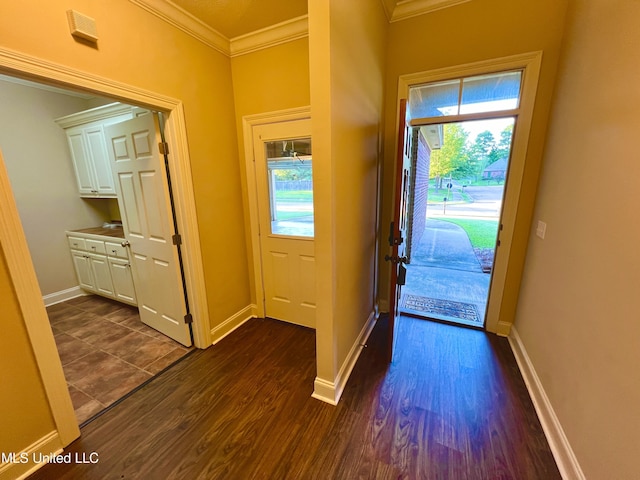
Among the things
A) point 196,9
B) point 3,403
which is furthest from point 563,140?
point 3,403

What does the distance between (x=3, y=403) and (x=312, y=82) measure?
7.33 feet

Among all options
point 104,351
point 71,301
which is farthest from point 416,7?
point 71,301

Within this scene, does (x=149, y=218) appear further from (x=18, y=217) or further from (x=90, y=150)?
(x=90, y=150)

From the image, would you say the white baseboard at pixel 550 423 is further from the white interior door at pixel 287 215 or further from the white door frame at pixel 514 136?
the white interior door at pixel 287 215

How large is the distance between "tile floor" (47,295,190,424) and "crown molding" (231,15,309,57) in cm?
282

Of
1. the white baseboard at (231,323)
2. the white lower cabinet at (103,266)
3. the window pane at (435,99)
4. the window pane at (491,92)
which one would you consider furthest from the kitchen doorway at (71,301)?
the window pane at (491,92)

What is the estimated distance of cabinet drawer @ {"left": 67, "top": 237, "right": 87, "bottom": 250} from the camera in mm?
3287

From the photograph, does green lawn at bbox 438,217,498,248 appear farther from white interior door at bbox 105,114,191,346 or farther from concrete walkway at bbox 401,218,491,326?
white interior door at bbox 105,114,191,346

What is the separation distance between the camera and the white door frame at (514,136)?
1.93m

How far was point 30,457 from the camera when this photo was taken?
51.9 inches

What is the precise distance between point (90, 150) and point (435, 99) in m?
4.14

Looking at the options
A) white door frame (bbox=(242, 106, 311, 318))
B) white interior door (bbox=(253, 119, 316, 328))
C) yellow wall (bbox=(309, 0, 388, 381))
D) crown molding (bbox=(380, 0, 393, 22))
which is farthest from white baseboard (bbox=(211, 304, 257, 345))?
crown molding (bbox=(380, 0, 393, 22))

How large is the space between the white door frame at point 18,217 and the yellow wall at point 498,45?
1.93 meters

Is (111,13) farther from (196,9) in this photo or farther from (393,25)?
(393,25)
